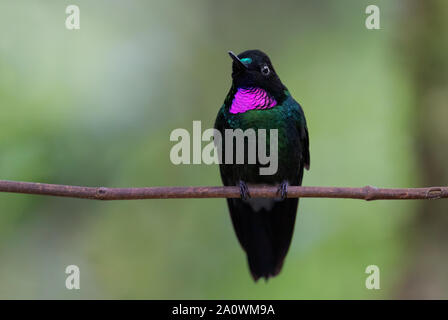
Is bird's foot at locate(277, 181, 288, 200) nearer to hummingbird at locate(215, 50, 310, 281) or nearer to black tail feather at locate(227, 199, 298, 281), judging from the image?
hummingbird at locate(215, 50, 310, 281)

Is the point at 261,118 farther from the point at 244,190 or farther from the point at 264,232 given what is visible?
the point at 264,232

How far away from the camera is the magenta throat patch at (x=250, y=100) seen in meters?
4.26

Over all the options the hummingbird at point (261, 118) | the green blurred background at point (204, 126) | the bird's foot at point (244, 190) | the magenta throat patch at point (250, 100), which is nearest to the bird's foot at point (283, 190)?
the hummingbird at point (261, 118)

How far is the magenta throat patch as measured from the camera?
4258 millimetres

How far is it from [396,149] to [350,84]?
3.57 feet

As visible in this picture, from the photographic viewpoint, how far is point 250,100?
14.0 feet

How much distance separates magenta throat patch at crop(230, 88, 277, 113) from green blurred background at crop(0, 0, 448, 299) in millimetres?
1478

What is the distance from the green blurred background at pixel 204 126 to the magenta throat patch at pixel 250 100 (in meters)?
1.48

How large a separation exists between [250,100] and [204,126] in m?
1.83

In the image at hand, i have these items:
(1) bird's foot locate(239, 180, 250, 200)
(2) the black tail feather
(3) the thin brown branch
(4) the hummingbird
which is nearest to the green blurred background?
(2) the black tail feather

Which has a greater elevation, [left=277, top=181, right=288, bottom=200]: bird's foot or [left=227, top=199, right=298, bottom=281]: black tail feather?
[left=277, top=181, right=288, bottom=200]: bird's foot

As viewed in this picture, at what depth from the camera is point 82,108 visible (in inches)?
207

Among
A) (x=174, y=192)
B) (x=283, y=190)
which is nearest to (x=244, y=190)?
(x=283, y=190)

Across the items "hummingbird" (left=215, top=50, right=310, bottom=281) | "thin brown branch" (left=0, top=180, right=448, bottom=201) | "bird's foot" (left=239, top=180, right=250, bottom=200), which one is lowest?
"bird's foot" (left=239, top=180, right=250, bottom=200)
